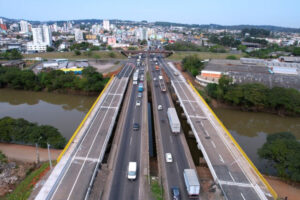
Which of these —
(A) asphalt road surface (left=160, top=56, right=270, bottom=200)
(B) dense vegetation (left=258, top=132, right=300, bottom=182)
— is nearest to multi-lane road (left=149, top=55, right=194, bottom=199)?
(A) asphalt road surface (left=160, top=56, right=270, bottom=200)

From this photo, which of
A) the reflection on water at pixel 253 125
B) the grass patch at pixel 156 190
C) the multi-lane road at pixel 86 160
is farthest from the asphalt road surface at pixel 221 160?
the multi-lane road at pixel 86 160

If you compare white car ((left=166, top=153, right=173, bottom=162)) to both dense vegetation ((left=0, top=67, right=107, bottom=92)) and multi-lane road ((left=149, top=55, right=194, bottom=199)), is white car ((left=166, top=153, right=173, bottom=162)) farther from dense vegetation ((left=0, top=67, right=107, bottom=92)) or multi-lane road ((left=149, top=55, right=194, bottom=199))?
dense vegetation ((left=0, top=67, right=107, bottom=92))

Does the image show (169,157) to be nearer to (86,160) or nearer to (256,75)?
(86,160)

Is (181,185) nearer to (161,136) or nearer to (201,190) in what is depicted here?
(201,190)

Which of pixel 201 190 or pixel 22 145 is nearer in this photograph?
pixel 201 190

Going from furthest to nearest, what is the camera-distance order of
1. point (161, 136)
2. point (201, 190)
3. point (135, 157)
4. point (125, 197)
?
point (161, 136), point (135, 157), point (201, 190), point (125, 197)

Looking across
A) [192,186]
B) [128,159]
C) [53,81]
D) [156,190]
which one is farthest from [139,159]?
[53,81]

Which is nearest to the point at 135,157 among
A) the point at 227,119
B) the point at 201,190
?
the point at 201,190
